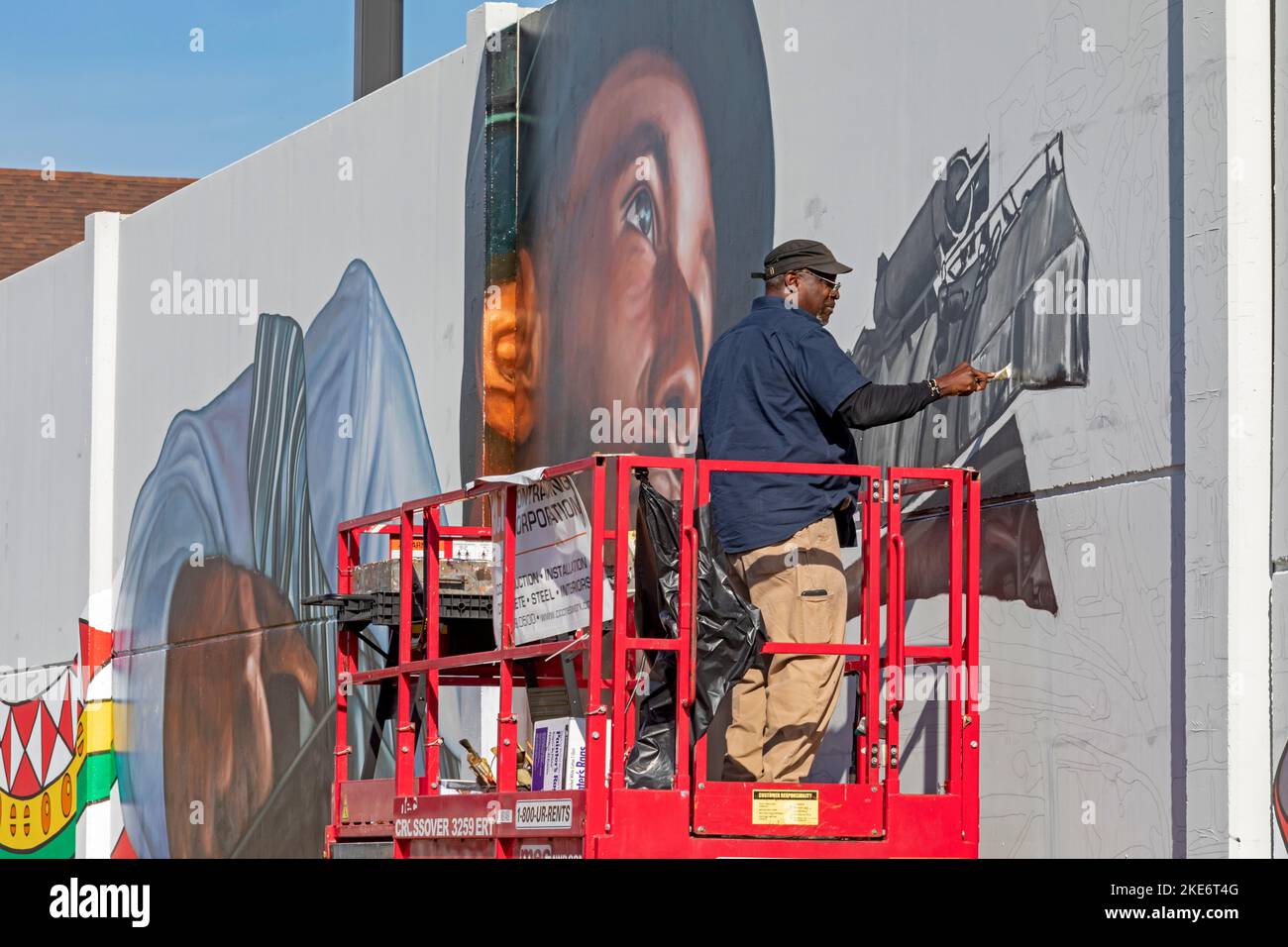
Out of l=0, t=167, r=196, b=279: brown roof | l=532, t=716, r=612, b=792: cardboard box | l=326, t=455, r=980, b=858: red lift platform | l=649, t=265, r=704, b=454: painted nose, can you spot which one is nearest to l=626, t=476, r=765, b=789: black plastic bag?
l=326, t=455, r=980, b=858: red lift platform

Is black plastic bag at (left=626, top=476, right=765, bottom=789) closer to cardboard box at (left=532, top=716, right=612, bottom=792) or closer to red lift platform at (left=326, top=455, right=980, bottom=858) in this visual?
red lift platform at (left=326, top=455, right=980, bottom=858)

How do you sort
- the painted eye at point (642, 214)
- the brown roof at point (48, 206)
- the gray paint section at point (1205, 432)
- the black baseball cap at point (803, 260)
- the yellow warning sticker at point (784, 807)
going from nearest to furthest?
the yellow warning sticker at point (784, 807) → the gray paint section at point (1205, 432) → the black baseball cap at point (803, 260) → the painted eye at point (642, 214) → the brown roof at point (48, 206)

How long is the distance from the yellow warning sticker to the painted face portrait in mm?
4098

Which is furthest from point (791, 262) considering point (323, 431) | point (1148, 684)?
point (323, 431)

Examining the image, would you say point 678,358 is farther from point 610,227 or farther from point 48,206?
point 48,206

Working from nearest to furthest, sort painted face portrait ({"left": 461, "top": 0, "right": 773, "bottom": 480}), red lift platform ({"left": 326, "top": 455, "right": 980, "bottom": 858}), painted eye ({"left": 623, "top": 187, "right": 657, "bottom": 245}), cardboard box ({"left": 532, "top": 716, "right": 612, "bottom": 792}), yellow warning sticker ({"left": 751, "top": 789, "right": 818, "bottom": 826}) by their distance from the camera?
1. red lift platform ({"left": 326, "top": 455, "right": 980, "bottom": 858})
2. yellow warning sticker ({"left": 751, "top": 789, "right": 818, "bottom": 826})
3. cardboard box ({"left": 532, "top": 716, "right": 612, "bottom": 792})
4. painted face portrait ({"left": 461, "top": 0, "right": 773, "bottom": 480})
5. painted eye ({"left": 623, "top": 187, "right": 657, "bottom": 245})

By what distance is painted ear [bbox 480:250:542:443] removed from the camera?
1303cm

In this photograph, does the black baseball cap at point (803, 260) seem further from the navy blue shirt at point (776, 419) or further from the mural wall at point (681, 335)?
the mural wall at point (681, 335)

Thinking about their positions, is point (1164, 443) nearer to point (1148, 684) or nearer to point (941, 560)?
point (1148, 684)

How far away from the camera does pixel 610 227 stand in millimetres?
12125

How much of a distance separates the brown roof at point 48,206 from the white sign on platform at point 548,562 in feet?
84.4

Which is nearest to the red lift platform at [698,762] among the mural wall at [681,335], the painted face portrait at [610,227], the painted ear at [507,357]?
the mural wall at [681,335]

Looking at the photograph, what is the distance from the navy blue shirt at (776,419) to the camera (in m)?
7.49

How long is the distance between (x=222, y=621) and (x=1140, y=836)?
32.4 ft
